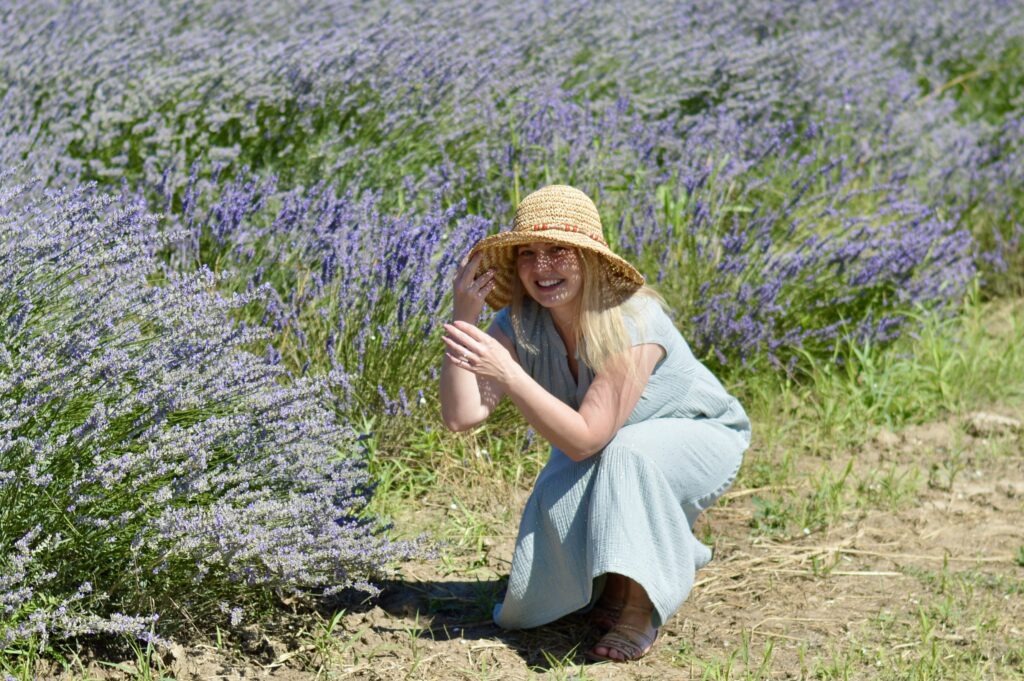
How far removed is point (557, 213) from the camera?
247 cm

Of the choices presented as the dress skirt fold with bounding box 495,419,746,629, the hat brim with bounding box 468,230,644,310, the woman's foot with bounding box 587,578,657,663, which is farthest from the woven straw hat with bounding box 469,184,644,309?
the woman's foot with bounding box 587,578,657,663

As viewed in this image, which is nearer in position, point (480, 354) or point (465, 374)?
point (480, 354)

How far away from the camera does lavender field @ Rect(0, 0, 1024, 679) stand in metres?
2.30

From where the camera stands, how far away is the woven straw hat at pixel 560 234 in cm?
245

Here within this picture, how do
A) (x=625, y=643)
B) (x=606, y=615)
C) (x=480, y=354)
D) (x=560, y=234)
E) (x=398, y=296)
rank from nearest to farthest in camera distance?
(x=480, y=354), (x=560, y=234), (x=625, y=643), (x=606, y=615), (x=398, y=296)

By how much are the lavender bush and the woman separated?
12.4 inches

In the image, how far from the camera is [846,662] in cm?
252

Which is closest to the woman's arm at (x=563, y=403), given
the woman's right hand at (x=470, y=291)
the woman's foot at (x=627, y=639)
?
the woman's right hand at (x=470, y=291)

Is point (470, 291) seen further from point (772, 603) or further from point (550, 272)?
point (772, 603)

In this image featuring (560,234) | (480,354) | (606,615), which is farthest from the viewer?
(606,615)

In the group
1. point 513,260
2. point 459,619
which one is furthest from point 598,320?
point 459,619

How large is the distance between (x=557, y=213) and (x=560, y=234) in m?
0.05

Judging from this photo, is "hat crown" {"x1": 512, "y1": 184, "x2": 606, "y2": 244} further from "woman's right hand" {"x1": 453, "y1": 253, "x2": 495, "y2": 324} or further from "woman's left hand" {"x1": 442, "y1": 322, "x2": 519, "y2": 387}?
"woman's left hand" {"x1": 442, "y1": 322, "x2": 519, "y2": 387}

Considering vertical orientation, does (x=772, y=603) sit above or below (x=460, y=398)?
below
